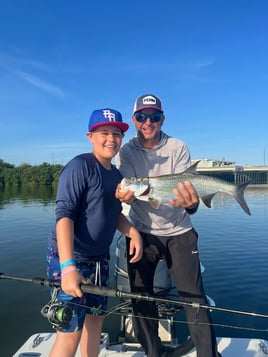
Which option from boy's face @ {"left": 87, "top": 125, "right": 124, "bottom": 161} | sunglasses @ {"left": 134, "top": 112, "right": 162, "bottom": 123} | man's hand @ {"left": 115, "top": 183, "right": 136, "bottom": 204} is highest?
sunglasses @ {"left": 134, "top": 112, "right": 162, "bottom": 123}

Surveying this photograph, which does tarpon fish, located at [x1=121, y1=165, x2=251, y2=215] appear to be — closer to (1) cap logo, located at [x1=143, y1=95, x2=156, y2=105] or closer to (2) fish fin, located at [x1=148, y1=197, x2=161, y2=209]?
(2) fish fin, located at [x1=148, y1=197, x2=161, y2=209]

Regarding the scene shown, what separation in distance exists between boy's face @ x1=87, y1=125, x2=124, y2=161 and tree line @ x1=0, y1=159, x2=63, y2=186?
91.8 metres

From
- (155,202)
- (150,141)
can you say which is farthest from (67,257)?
(150,141)

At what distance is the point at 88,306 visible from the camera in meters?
3.39

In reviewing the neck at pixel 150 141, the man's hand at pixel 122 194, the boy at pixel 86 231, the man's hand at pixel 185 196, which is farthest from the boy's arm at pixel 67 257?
the neck at pixel 150 141

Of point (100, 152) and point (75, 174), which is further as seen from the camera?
Answer: point (100, 152)

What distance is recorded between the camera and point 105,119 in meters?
3.50

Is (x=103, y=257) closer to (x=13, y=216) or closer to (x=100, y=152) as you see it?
(x=100, y=152)

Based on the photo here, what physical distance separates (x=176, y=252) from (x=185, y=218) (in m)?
0.45

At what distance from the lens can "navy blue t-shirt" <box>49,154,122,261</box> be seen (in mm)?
3188

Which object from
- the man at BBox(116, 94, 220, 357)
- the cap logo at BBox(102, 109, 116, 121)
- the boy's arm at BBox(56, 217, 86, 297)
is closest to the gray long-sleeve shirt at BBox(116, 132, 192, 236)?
the man at BBox(116, 94, 220, 357)

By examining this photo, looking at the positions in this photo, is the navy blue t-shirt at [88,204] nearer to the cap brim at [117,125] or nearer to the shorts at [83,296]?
the shorts at [83,296]

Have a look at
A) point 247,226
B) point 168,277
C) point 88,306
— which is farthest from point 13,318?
point 247,226

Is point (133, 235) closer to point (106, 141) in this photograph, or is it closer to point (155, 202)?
point (155, 202)
